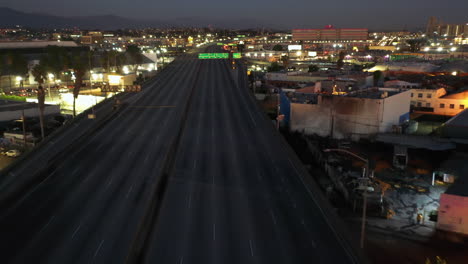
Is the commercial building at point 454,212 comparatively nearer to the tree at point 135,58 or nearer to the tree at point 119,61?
the tree at point 119,61

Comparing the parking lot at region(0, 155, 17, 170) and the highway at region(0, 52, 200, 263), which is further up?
the highway at region(0, 52, 200, 263)

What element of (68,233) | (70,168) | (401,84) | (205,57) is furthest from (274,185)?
(205,57)

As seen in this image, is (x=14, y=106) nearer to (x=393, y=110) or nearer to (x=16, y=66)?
(x=16, y=66)

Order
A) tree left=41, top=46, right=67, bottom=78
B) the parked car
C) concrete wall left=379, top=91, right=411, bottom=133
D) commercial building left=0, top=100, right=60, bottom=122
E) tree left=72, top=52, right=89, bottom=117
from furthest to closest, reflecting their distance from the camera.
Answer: tree left=41, top=46, right=67, bottom=78 → tree left=72, top=52, right=89, bottom=117 → commercial building left=0, top=100, right=60, bottom=122 → concrete wall left=379, top=91, right=411, bottom=133 → the parked car

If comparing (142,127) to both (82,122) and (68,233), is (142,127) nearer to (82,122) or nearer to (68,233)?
(82,122)

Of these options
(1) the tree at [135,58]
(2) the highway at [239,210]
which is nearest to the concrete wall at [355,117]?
(2) the highway at [239,210]

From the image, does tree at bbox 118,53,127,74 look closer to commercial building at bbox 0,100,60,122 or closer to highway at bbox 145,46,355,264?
commercial building at bbox 0,100,60,122

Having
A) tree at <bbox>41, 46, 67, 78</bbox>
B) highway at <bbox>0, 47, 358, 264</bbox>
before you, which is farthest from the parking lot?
tree at <bbox>41, 46, 67, 78</bbox>
